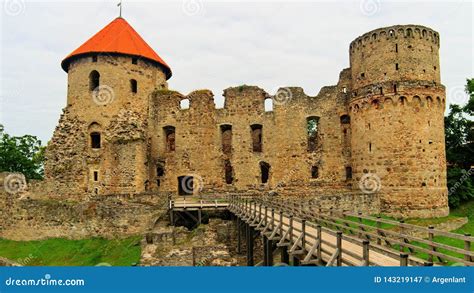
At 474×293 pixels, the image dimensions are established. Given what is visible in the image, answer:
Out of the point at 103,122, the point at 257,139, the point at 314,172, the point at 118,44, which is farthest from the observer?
the point at 257,139

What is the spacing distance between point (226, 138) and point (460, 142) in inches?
579

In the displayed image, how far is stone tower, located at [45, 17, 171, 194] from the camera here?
22750 millimetres

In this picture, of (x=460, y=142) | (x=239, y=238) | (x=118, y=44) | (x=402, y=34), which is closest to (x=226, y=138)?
(x=118, y=44)

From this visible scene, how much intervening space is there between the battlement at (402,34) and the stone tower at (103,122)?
1324 centimetres

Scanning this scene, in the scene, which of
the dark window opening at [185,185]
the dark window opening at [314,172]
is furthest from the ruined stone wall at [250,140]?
the dark window opening at [185,185]

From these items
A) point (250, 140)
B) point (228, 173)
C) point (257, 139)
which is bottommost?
Result: point (228, 173)

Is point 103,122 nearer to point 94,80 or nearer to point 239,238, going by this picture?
point 94,80

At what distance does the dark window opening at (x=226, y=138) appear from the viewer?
26016 mm

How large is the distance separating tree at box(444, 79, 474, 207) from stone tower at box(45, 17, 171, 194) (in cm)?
1847

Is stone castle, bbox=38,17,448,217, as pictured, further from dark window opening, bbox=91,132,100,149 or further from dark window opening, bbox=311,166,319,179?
dark window opening, bbox=311,166,319,179

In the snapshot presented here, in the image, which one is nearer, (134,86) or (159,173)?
(134,86)

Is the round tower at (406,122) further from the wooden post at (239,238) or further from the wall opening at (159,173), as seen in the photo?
the wall opening at (159,173)

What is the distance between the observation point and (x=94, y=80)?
78.6ft

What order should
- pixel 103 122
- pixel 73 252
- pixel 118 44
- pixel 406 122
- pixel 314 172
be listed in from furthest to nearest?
1. pixel 314 172
2. pixel 118 44
3. pixel 103 122
4. pixel 406 122
5. pixel 73 252
